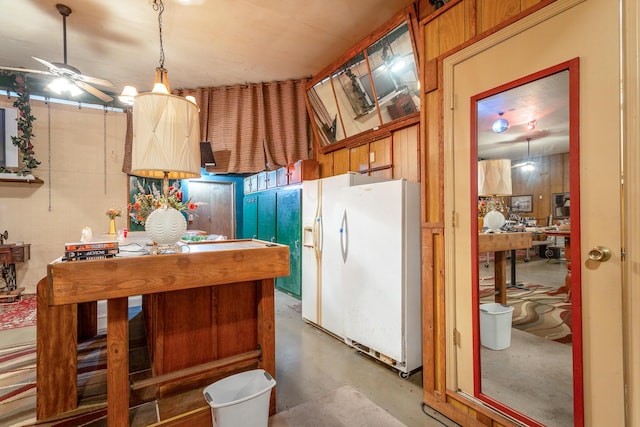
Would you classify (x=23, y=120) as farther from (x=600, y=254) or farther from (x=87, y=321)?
(x=600, y=254)

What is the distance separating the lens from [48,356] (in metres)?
1.91

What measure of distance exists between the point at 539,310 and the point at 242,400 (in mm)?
1715

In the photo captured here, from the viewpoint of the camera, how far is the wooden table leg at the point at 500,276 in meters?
1.84

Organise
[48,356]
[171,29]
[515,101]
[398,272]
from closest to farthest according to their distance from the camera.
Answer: [515,101] < [48,356] < [398,272] < [171,29]

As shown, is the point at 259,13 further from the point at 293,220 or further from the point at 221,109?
the point at 293,220

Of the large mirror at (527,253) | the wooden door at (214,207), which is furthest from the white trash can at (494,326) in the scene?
the wooden door at (214,207)

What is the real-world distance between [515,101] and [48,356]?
3.30 meters

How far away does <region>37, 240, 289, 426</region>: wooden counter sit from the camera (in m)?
1.41

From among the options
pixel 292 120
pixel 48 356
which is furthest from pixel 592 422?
pixel 292 120

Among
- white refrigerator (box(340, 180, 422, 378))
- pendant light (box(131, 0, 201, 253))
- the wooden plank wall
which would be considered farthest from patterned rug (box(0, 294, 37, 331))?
the wooden plank wall

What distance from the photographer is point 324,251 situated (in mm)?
3402

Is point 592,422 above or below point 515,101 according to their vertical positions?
below

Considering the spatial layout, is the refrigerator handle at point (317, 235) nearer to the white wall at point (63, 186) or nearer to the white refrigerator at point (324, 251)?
the white refrigerator at point (324, 251)

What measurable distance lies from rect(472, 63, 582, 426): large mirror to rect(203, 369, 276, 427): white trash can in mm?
1313
